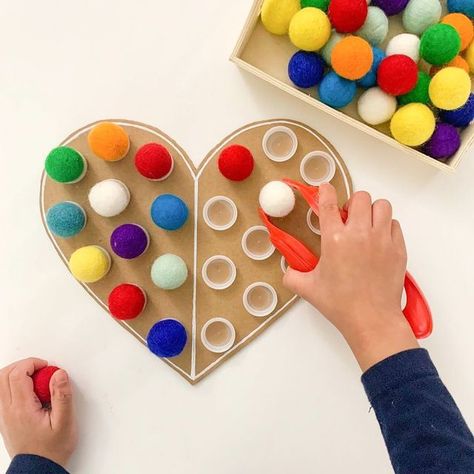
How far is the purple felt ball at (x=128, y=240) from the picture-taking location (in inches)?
25.4

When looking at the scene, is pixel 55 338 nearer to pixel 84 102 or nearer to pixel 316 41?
pixel 84 102

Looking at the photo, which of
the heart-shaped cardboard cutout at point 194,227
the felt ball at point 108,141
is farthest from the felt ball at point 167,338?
the felt ball at point 108,141

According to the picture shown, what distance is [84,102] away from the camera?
2.25 ft

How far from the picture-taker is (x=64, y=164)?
64 cm

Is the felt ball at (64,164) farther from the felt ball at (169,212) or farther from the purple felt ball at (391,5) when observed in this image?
the purple felt ball at (391,5)

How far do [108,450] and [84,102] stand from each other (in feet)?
1.63

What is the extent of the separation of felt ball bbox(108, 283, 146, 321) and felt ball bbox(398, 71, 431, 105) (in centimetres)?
43

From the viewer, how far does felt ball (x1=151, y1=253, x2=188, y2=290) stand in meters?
0.65

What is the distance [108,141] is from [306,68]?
27 centimetres

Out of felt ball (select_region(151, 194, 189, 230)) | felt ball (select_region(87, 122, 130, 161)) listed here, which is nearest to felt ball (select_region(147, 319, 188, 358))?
felt ball (select_region(151, 194, 189, 230))

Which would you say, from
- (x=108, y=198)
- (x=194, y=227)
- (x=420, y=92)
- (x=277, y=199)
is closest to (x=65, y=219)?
(x=108, y=198)

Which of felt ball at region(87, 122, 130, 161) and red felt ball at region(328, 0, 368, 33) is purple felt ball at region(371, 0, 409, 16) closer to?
red felt ball at region(328, 0, 368, 33)

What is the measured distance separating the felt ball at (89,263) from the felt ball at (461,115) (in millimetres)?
480

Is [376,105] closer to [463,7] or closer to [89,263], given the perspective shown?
[463,7]
